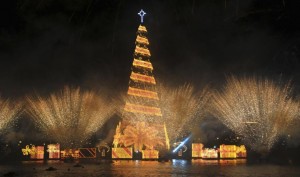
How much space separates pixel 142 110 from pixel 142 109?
221mm

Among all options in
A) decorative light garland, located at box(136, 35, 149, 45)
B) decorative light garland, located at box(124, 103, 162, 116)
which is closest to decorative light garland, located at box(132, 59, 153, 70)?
decorative light garland, located at box(136, 35, 149, 45)

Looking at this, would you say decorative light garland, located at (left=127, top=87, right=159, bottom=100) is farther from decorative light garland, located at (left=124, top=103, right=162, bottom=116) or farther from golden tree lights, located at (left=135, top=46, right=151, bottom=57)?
golden tree lights, located at (left=135, top=46, right=151, bottom=57)

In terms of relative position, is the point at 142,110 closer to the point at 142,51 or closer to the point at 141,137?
the point at 141,137

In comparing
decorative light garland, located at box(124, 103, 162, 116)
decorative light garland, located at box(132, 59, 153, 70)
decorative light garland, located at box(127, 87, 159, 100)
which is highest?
decorative light garland, located at box(132, 59, 153, 70)

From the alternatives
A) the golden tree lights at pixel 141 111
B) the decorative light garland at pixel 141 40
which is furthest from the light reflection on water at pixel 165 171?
the decorative light garland at pixel 141 40

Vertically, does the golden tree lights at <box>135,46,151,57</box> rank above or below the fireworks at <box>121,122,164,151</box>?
above

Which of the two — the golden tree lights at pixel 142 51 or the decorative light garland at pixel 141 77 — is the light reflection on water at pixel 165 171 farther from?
the golden tree lights at pixel 142 51

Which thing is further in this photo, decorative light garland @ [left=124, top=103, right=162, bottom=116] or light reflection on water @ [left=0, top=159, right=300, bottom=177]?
decorative light garland @ [left=124, top=103, right=162, bottom=116]

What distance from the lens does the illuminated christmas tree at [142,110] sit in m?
65.5

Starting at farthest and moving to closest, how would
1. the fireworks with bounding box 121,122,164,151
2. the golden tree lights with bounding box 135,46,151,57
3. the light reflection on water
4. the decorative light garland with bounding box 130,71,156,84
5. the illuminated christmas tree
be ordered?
the golden tree lights with bounding box 135,46,151,57 < the decorative light garland with bounding box 130,71,156,84 < the illuminated christmas tree < the fireworks with bounding box 121,122,164,151 < the light reflection on water

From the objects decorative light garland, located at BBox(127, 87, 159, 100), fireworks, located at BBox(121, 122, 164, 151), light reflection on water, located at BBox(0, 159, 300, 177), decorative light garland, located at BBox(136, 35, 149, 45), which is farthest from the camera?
decorative light garland, located at BBox(136, 35, 149, 45)

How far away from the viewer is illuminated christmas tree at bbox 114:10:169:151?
6550cm

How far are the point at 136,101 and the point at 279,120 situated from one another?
28.2 m

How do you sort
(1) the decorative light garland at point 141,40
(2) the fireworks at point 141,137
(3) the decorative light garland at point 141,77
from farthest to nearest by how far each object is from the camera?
(1) the decorative light garland at point 141,40, (3) the decorative light garland at point 141,77, (2) the fireworks at point 141,137
